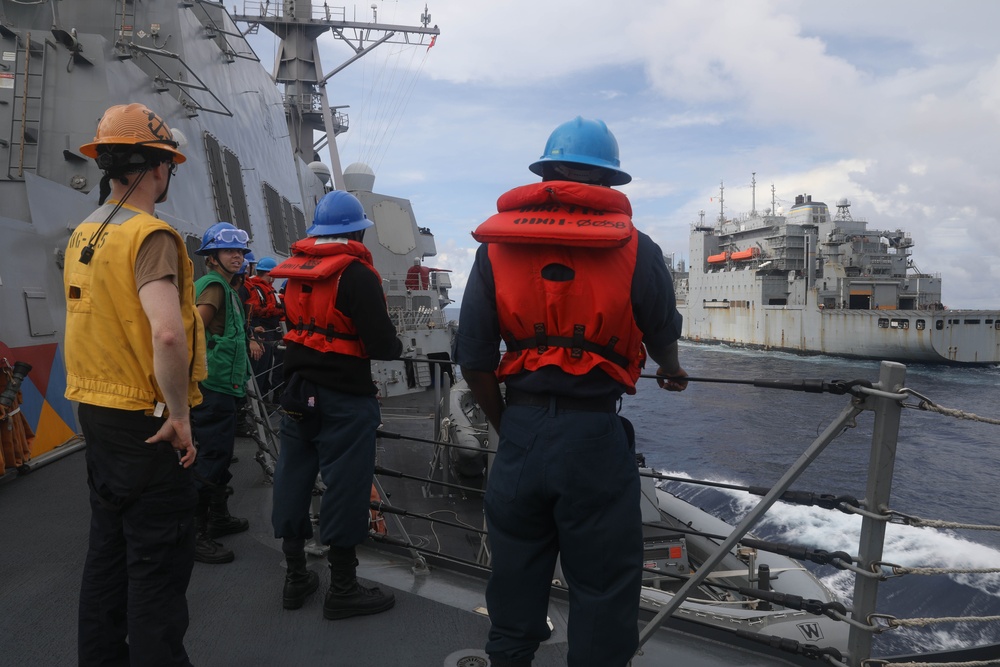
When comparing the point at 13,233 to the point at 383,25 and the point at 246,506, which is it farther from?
the point at 383,25

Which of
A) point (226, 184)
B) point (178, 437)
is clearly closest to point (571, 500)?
point (178, 437)

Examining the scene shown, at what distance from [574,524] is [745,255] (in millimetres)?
52199

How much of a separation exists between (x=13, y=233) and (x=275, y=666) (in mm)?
3875

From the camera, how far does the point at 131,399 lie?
6.18 feet

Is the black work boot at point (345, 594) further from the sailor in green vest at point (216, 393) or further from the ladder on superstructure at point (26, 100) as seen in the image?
the ladder on superstructure at point (26, 100)

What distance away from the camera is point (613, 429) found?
1.76 metres

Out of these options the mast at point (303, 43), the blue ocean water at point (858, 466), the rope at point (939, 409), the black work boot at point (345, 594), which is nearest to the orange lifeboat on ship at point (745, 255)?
the blue ocean water at point (858, 466)

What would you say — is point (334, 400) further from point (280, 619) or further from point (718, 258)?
point (718, 258)

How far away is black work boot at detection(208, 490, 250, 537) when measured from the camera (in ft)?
11.8

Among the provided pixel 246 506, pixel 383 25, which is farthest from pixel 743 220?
pixel 246 506

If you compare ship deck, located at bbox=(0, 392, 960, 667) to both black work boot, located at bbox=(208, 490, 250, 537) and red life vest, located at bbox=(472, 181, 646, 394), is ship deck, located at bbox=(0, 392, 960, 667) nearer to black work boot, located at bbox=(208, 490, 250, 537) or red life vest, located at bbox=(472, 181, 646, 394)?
black work boot, located at bbox=(208, 490, 250, 537)

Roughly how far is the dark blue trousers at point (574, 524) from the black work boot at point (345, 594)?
114cm

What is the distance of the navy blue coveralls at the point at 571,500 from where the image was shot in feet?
5.62

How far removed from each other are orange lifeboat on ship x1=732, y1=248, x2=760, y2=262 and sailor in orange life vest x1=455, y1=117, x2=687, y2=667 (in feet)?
167
